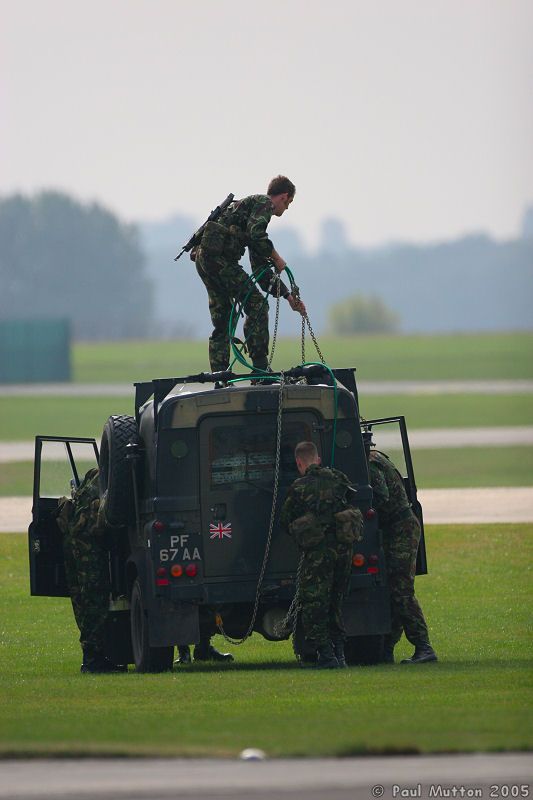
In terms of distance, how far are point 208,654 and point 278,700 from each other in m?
4.42

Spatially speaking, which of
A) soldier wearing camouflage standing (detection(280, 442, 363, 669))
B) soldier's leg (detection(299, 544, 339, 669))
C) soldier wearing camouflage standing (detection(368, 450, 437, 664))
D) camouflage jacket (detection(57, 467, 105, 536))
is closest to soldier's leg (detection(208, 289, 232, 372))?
camouflage jacket (detection(57, 467, 105, 536))

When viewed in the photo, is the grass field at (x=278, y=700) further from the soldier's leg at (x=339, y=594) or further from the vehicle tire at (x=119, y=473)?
the vehicle tire at (x=119, y=473)

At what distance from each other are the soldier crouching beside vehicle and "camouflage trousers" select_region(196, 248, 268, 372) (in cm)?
172

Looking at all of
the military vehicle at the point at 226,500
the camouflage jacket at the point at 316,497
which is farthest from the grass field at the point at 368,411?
the camouflage jacket at the point at 316,497

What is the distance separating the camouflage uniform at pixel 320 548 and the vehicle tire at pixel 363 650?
1.10 metres

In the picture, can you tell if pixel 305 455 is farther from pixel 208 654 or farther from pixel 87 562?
pixel 208 654

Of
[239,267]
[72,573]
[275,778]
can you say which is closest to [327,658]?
[72,573]

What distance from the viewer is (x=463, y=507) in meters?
32.3

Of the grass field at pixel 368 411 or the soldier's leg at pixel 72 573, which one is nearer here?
the soldier's leg at pixel 72 573

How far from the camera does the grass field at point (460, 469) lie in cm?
3856

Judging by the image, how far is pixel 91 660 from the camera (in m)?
16.3

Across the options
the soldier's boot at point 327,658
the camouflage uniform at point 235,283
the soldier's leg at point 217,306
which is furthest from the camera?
the soldier's leg at point 217,306

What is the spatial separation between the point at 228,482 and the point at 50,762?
15.5 feet

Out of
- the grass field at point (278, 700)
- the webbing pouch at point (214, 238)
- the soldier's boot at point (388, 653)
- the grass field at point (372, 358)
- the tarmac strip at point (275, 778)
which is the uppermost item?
the grass field at point (372, 358)
